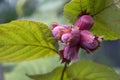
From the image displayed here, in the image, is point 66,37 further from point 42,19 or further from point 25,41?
point 42,19

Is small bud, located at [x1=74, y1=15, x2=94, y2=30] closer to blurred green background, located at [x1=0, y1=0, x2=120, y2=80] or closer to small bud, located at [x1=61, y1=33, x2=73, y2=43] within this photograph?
small bud, located at [x1=61, y1=33, x2=73, y2=43]

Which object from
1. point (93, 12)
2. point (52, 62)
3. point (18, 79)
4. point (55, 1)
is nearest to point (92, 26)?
point (93, 12)

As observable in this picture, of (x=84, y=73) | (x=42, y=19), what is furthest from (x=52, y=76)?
(x=42, y=19)

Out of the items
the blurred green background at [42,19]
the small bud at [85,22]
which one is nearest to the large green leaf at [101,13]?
the small bud at [85,22]

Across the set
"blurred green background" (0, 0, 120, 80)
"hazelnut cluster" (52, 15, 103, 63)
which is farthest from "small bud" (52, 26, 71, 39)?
"blurred green background" (0, 0, 120, 80)

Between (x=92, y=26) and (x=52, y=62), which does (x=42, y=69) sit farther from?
(x=92, y=26)
